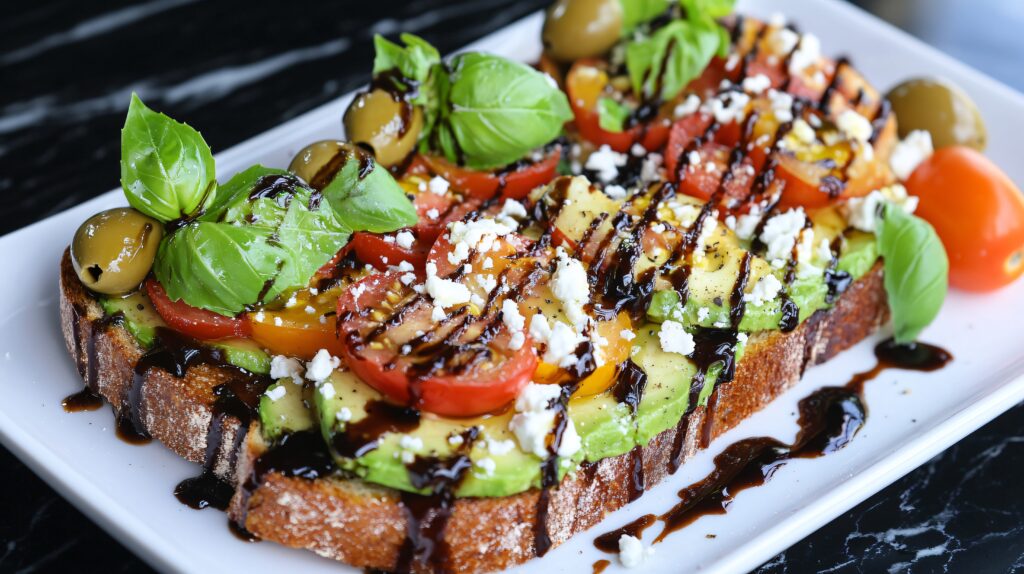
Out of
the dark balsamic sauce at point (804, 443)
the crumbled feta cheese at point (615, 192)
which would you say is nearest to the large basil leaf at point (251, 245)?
the crumbled feta cheese at point (615, 192)

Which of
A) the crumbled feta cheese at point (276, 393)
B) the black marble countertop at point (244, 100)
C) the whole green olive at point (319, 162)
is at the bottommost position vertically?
the black marble countertop at point (244, 100)

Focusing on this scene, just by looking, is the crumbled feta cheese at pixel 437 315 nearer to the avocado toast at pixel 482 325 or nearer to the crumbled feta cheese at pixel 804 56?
the avocado toast at pixel 482 325

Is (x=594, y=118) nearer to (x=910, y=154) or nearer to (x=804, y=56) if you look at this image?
(x=804, y=56)

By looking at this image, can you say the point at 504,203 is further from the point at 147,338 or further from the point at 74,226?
the point at 74,226

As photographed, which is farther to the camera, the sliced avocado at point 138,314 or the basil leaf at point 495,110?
the basil leaf at point 495,110

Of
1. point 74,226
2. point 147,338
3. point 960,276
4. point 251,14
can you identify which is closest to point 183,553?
point 147,338

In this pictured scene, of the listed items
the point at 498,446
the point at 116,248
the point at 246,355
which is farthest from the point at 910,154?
the point at 116,248
